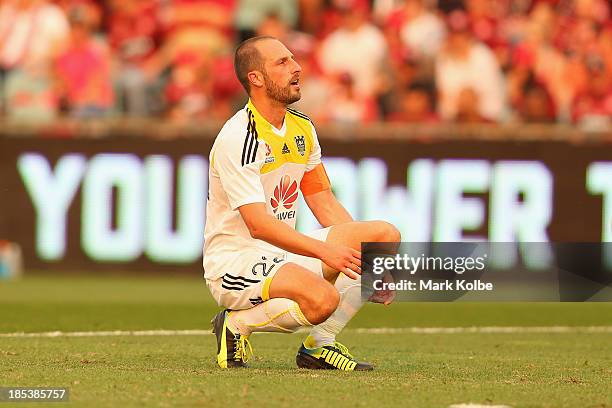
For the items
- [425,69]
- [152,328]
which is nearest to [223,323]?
[152,328]

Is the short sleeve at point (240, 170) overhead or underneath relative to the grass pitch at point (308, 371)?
overhead

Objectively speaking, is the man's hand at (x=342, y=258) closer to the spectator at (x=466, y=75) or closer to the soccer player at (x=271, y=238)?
the soccer player at (x=271, y=238)

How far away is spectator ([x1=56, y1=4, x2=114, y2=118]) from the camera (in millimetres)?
16719

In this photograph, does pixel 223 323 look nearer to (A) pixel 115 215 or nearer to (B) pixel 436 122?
(A) pixel 115 215

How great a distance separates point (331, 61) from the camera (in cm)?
1752

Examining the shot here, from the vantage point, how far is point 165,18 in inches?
729

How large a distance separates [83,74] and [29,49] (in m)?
1.17

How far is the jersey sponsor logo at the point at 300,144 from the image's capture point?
8.16 m

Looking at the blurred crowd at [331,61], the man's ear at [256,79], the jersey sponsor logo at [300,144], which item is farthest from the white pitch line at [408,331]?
the blurred crowd at [331,61]

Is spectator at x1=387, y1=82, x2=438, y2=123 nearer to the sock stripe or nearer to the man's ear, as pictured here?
the man's ear

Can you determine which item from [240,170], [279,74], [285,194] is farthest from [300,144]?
[240,170]

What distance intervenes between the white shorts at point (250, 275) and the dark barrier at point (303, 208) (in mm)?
7103

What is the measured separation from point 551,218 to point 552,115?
1.76 meters

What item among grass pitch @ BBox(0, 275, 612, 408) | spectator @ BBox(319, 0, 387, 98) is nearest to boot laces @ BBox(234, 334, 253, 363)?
grass pitch @ BBox(0, 275, 612, 408)
